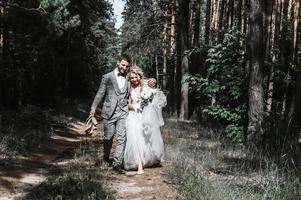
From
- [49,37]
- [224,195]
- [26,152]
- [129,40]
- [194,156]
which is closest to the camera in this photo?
[224,195]

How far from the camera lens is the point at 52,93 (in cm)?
2680

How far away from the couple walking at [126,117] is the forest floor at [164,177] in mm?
317

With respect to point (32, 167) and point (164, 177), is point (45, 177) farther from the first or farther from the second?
point (164, 177)

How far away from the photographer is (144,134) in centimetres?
998

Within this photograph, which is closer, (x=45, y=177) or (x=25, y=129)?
(x=45, y=177)

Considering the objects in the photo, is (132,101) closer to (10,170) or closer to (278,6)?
(10,170)

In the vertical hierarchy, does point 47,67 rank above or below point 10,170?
A: above

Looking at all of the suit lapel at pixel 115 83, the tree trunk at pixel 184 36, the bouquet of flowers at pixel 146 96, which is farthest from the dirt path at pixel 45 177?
the tree trunk at pixel 184 36

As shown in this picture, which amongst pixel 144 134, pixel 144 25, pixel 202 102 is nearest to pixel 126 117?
pixel 144 134

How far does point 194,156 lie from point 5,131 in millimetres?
6889

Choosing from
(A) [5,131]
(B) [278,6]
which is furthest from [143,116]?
(B) [278,6]

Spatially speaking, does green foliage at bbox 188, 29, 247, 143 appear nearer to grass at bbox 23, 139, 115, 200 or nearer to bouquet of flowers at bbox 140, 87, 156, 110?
bouquet of flowers at bbox 140, 87, 156, 110

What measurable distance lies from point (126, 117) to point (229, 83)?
4.01 metres

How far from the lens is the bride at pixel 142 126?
9.42 m
